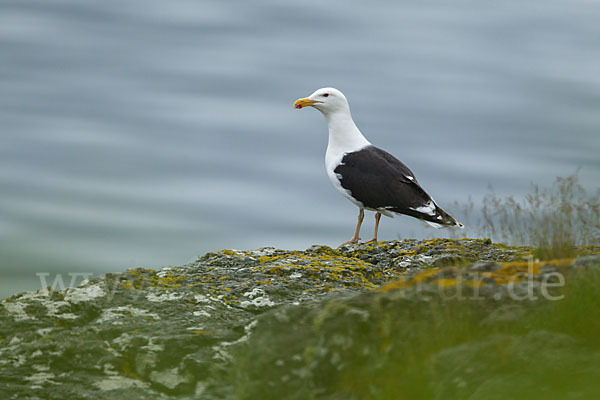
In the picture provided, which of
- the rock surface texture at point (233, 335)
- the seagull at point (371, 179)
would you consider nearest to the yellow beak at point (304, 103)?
the seagull at point (371, 179)

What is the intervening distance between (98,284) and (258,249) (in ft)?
6.87

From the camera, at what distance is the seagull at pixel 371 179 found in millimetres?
9852

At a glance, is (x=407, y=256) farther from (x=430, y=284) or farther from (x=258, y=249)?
(x=430, y=284)

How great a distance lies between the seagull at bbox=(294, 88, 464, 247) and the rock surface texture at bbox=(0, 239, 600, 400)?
4.45 m

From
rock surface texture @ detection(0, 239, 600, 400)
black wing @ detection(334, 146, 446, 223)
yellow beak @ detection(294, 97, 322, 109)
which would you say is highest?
yellow beak @ detection(294, 97, 322, 109)

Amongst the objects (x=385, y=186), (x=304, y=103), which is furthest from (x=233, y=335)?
(x=304, y=103)

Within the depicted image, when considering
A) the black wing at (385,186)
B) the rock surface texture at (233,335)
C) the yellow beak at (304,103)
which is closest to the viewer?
the rock surface texture at (233,335)

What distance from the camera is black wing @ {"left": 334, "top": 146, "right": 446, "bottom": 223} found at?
984 cm

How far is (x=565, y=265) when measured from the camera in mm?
4363

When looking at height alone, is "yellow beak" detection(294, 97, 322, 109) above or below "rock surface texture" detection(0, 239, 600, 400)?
above

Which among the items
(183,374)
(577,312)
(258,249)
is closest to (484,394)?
(577,312)

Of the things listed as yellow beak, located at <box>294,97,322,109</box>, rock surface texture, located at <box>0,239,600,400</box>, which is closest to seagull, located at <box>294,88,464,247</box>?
yellow beak, located at <box>294,97,322,109</box>

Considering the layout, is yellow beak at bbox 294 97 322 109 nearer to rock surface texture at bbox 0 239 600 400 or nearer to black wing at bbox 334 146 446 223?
black wing at bbox 334 146 446 223

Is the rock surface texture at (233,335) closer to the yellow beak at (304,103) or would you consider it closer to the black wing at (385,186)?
the black wing at (385,186)
